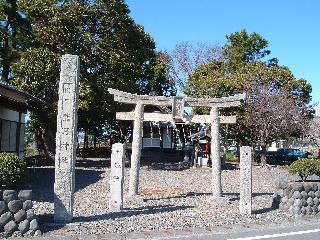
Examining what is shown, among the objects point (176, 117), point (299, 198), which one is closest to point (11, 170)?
point (176, 117)

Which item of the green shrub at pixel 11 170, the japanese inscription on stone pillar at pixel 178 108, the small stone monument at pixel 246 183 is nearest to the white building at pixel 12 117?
the japanese inscription on stone pillar at pixel 178 108

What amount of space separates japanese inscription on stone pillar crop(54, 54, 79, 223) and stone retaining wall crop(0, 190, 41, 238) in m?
1.01

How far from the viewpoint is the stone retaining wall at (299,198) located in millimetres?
11574

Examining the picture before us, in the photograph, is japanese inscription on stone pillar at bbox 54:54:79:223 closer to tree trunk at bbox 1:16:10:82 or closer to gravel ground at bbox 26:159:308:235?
gravel ground at bbox 26:159:308:235

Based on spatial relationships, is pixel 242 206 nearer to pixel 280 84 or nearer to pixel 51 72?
pixel 51 72

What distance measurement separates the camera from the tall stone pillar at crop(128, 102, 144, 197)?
13.6 metres

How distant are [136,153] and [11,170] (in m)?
5.63

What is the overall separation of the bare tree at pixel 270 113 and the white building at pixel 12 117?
16.1m

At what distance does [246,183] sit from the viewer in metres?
11.5

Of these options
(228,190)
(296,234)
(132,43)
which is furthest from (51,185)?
(132,43)

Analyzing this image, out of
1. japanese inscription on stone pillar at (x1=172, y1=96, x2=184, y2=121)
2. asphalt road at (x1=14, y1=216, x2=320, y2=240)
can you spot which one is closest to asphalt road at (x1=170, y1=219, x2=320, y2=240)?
asphalt road at (x1=14, y1=216, x2=320, y2=240)

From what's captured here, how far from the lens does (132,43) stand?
84.5 feet

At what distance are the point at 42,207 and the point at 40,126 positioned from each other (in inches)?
635

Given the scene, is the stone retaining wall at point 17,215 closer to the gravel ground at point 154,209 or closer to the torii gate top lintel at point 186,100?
the gravel ground at point 154,209
